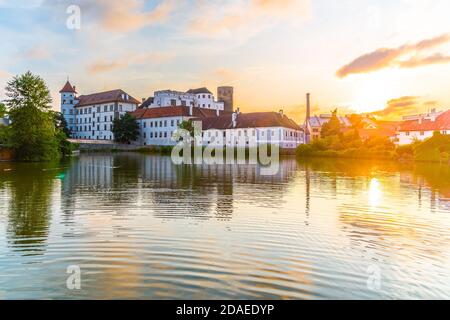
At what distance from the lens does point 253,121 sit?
4311 inches

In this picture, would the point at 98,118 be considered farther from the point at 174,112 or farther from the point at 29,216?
the point at 29,216

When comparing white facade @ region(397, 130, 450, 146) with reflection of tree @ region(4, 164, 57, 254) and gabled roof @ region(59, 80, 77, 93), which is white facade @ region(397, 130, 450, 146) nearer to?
reflection of tree @ region(4, 164, 57, 254)

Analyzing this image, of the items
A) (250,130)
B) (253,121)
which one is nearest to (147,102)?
(253,121)

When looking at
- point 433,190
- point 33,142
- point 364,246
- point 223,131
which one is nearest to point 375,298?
point 364,246

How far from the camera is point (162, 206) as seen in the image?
18906 millimetres

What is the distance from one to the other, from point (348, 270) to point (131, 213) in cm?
926

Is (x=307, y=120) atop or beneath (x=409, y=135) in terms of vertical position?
atop

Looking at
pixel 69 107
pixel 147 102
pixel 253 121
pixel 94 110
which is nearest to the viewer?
pixel 253 121

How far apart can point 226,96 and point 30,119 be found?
115083 millimetres

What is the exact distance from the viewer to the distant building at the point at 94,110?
14162 centimetres

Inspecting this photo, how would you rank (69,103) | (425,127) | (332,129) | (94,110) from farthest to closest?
(69,103)
(94,110)
(332,129)
(425,127)

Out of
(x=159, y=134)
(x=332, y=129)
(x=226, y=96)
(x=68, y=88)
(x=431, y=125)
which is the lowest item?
(x=332, y=129)

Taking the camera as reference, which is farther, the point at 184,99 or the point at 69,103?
the point at 69,103

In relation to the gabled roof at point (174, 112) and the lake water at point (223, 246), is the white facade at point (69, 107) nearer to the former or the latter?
the gabled roof at point (174, 112)
